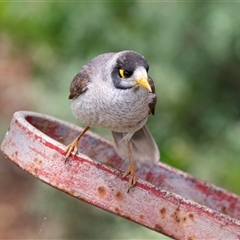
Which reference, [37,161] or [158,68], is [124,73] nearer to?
[37,161]

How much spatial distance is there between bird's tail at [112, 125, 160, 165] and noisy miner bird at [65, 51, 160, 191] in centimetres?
14

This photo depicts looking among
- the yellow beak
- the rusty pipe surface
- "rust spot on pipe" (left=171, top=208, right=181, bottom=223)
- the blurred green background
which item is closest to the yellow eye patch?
the yellow beak

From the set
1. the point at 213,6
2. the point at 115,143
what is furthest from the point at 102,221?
the point at 213,6

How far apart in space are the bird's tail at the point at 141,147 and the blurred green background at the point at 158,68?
0.96 meters

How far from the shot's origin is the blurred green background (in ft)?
16.2

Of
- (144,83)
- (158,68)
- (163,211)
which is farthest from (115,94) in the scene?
(158,68)

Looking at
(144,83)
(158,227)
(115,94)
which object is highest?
(144,83)

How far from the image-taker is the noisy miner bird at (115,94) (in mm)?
2930

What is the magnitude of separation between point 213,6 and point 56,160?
2983 mm

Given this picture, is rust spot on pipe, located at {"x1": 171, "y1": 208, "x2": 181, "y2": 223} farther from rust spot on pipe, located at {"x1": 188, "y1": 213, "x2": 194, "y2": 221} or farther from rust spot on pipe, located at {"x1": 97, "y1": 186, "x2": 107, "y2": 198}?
rust spot on pipe, located at {"x1": 97, "y1": 186, "x2": 107, "y2": 198}

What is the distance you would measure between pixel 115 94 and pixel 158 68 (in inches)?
78.7

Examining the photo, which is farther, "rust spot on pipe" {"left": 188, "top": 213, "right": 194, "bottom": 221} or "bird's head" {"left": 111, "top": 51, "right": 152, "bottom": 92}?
"bird's head" {"left": 111, "top": 51, "right": 152, "bottom": 92}

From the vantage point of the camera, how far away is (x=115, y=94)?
304cm

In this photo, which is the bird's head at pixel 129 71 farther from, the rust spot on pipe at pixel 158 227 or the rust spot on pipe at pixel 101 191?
the rust spot on pipe at pixel 158 227
